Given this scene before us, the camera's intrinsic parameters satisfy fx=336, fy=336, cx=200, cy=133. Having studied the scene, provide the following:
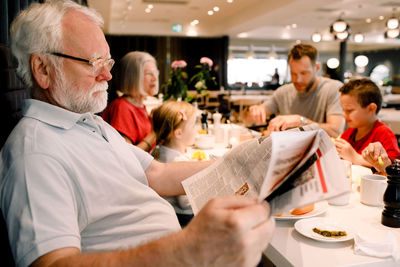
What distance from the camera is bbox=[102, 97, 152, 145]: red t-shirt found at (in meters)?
2.54

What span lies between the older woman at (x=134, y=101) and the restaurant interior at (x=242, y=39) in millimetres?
1121

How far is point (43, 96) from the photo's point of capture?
1139 millimetres

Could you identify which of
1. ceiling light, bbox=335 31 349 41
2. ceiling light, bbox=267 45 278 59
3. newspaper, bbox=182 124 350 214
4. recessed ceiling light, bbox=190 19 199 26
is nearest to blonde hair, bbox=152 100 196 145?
newspaper, bbox=182 124 350 214

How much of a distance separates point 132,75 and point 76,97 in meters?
1.65

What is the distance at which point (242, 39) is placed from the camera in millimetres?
→ 14148

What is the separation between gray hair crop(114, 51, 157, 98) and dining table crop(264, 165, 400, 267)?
1.84 meters

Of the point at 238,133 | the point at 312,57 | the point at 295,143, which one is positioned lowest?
the point at 238,133

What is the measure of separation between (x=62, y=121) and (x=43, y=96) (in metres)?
0.17

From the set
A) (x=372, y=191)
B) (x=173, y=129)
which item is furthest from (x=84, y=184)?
(x=173, y=129)

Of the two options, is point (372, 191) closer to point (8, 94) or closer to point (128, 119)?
point (8, 94)

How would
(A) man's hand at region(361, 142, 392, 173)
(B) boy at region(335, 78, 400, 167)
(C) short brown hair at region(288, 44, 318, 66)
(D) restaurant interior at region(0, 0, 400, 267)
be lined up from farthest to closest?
(C) short brown hair at region(288, 44, 318, 66) < (B) boy at region(335, 78, 400, 167) < (A) man's hand at region(361, 142, 392, 173) < (D) restaurant interior at region(0, 0, 400, 267)

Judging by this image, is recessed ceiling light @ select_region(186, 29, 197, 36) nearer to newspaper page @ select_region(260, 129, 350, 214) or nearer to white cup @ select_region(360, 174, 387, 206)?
white cup @ select_region(360, 174, 387, 206)

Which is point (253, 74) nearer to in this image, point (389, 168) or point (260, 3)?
point (260, 3)

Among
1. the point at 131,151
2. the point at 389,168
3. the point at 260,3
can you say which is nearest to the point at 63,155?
the point at 131,151
